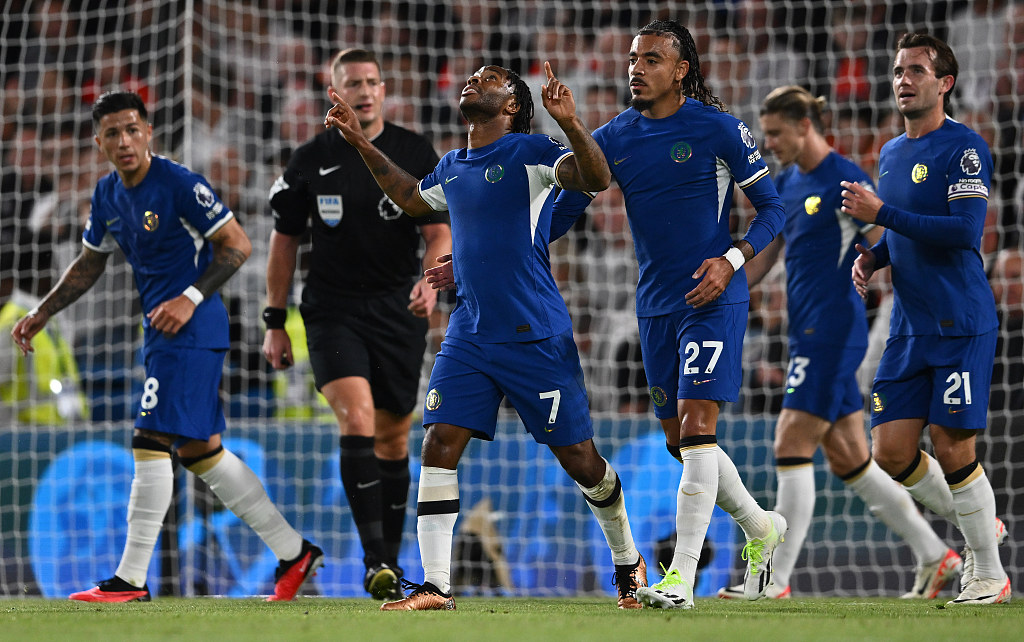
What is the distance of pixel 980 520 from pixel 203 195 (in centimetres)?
341

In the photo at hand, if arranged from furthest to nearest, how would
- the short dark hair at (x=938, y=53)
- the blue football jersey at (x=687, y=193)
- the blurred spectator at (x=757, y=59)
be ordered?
the blurred spectator at (x=757, y=59) < the short dark hair at (x=938, y=53) < the blue football jersey at (x=687, y=193)

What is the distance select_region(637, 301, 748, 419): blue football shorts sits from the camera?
13.5ft

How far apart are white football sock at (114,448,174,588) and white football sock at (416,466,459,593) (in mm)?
1534

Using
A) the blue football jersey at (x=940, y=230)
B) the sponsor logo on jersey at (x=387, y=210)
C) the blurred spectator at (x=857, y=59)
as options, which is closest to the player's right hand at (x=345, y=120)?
the sponsor logo on jersey at (x=387, y=210)

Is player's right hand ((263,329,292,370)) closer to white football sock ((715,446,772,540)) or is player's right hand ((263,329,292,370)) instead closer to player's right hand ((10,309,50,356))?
player's right hand ((10,309,50,356))

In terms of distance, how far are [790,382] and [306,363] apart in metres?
3.59

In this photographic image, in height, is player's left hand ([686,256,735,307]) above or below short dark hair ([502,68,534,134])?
below

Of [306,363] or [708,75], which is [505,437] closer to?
[306,363]

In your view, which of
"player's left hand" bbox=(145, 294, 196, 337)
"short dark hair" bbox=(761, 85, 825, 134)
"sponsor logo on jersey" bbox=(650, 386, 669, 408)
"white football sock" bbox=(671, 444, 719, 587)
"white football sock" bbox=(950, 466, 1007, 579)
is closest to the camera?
"white football sock" bbox=(671, 444, 719, 587)

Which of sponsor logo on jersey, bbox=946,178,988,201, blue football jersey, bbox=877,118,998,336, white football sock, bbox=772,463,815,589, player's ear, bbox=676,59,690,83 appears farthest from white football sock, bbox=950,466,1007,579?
player's ear, bbox=676,59,690,83

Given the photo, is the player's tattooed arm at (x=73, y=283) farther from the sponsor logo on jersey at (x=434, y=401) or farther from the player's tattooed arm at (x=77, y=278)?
the sponsor logo on jersey at (x=434, y=401)

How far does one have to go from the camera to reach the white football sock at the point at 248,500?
17.1 feet

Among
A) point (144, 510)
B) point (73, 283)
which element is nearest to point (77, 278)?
point (73, 283)

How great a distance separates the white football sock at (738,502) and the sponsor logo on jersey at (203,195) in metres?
2.39
